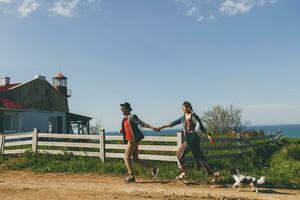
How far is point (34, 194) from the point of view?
898cm

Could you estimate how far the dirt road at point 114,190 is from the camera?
28.2ft

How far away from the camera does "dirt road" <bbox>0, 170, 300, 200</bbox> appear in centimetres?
859

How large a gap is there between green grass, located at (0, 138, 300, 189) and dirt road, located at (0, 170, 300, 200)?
2.94ft

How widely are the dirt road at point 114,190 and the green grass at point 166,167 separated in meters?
0.90

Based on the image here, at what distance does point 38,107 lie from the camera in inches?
1401

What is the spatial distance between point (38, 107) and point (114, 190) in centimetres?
2791

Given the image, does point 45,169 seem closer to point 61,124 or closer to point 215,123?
point 61,124

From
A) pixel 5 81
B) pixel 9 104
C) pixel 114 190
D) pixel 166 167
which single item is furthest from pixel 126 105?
pixel 5 81

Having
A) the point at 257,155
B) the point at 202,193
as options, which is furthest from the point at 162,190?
the point at 257,155

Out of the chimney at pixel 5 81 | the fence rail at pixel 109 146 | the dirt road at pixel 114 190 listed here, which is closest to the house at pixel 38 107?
the chimney at pixel 5 81

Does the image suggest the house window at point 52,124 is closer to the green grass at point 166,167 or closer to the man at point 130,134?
the green grass at point 166,167

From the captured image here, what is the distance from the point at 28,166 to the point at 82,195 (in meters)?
6.27

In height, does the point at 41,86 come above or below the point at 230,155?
above

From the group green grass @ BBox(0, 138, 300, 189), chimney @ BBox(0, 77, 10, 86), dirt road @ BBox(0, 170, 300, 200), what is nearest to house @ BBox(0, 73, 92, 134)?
chimney @ BBox(0, 77, 10, 86)
